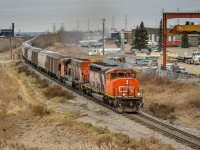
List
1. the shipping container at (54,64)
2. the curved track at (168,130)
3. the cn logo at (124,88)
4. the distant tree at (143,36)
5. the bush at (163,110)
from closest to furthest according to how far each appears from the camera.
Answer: the curved track at (168,130), the bush at (163,110), the cn logo at (124,88), the shipping container at (54,64), the distant tree at (143,36)

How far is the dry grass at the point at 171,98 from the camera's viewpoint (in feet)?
96.0

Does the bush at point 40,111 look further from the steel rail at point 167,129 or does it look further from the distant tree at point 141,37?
the distant tree at point 141,37

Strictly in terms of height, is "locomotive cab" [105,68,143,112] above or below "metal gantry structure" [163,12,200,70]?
below

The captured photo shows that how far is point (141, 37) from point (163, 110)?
92.5 metres

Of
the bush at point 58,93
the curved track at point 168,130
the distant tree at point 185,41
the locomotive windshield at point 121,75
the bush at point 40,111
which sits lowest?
the curved track at point 168,130

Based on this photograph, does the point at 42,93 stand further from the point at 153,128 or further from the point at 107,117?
the point at 153,128

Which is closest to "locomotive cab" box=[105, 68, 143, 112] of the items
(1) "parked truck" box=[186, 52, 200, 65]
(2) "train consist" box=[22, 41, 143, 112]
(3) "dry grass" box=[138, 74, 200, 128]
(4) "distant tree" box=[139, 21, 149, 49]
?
(2) "train consist" box=[22, 41, 143, 112]

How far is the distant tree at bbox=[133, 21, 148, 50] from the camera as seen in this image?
385ft

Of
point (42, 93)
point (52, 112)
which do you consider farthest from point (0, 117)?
point (42, 93)

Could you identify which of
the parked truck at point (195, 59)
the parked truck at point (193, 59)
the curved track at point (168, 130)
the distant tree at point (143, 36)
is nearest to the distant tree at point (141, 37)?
the distant tree at point (143, 36)

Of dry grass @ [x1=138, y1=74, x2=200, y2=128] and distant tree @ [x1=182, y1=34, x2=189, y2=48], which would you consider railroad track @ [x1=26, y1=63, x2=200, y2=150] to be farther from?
distant tree @ [x1=182, y1=34, x2=189, y2=48]

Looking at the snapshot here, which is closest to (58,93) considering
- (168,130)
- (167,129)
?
(167,129)

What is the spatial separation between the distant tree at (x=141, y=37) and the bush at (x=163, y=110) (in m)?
86.7

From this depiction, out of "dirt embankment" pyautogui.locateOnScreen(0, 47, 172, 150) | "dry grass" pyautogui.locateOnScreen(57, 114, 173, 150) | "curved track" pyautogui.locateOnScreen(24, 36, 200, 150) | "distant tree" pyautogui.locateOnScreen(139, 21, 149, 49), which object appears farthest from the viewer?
"distant tree" pyautogui.locateOnScreen(139, 21, 149, 49)
